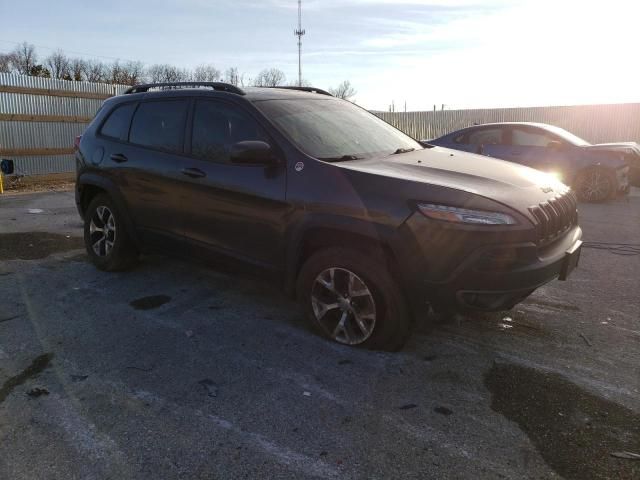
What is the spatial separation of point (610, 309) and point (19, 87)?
1354 centimetres

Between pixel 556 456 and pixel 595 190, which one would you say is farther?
pixel 595 190

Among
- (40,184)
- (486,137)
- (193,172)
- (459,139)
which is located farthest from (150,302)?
(40,184)

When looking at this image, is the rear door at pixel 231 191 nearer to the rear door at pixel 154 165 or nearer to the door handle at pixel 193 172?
the door handle at pixel 193 172

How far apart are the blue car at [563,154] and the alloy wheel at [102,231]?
683cm

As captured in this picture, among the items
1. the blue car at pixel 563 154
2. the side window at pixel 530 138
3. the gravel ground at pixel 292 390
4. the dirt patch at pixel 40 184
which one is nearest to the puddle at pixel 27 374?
the gravel ground at pixel 292 390

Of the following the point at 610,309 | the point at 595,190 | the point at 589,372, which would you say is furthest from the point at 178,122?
the point at 595,190

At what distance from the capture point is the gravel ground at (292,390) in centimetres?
243

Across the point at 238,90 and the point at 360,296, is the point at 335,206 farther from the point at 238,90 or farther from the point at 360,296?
the point at 238,90

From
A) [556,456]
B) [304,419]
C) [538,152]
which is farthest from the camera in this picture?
[538,152]

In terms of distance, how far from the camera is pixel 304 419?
2.78 meters

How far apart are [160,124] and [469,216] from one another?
2994 millimetres

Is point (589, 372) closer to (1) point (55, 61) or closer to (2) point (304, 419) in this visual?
(2) point (304, 419)

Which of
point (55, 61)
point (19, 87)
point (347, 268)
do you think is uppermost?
point (55, 61)

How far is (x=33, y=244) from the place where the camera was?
260 inches
